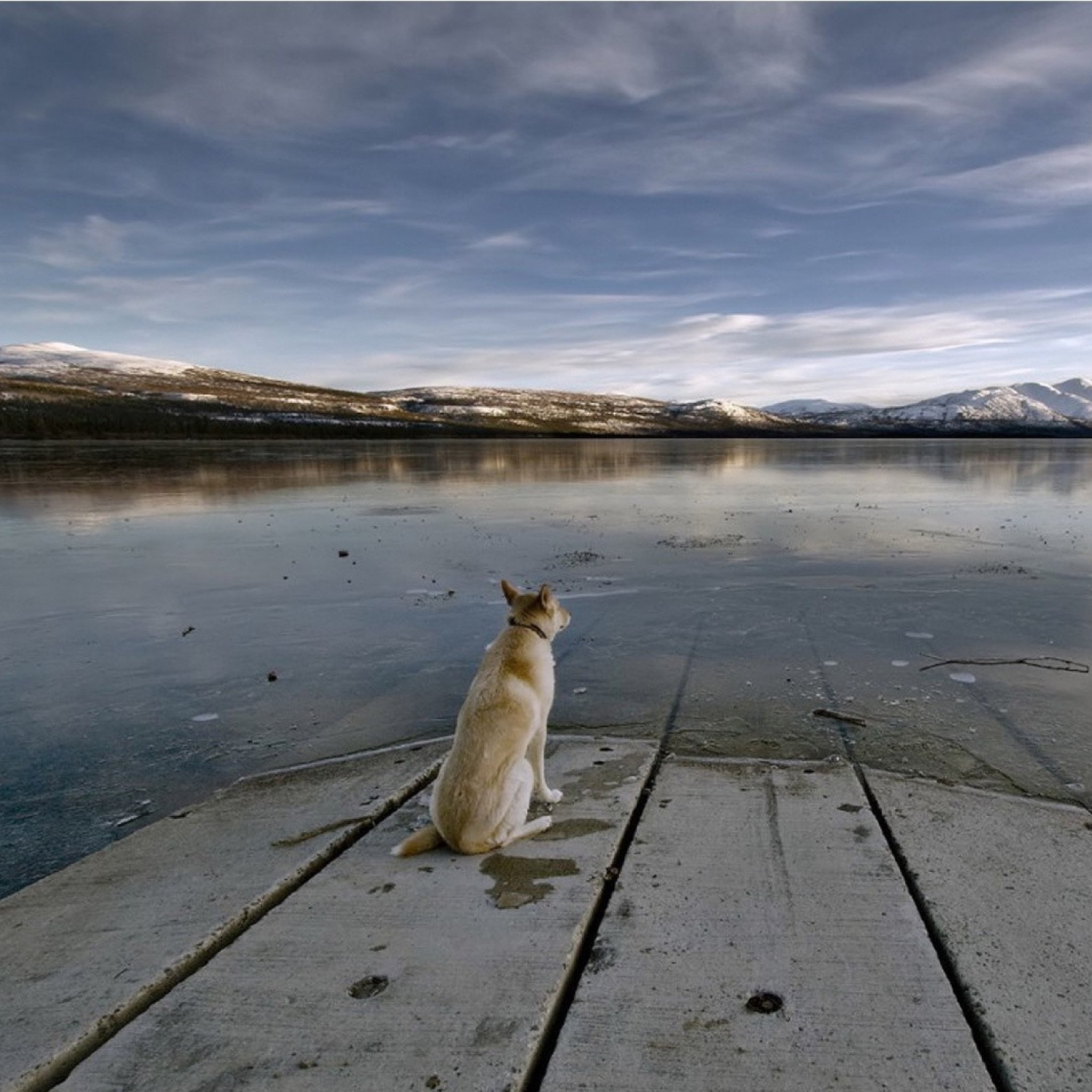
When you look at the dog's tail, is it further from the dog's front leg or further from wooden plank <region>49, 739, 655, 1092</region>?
the dog's front leg

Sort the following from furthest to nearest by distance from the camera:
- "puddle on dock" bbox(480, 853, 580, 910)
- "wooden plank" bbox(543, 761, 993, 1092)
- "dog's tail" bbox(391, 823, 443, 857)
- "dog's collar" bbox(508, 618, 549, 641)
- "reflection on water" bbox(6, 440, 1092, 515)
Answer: "reflection on water" bbox(6, 440, 1092, 515) → "dog's collar" bbox(508, 618, 549, 641) → "dog's tail" bbox(391, 823, 443, 857) → "puddle on dock" bbox(480, 853, 580, 910) → "wooden plank" bbox(543, 761, 993, 1092)

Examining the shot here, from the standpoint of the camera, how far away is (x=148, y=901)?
11.2 feet

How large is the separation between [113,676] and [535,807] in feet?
16.3

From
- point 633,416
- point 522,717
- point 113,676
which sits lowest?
point 113,676

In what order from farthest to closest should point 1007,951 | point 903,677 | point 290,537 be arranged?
point 290,537 < point 903,677 < point 1007,951

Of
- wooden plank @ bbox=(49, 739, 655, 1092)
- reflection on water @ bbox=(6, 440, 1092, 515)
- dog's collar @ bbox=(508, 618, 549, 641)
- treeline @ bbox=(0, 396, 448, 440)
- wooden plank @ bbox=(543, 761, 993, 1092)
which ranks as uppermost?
treeline @ bbox=(0, 396, 448, 440)

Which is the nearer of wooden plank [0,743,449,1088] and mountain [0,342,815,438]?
wooden plank [0,743,449,1088]

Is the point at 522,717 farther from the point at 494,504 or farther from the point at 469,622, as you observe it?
the point at 494,504

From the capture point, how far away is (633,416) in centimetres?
19838

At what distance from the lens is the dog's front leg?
4137 mm

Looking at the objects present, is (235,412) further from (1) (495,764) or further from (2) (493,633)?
(1) (495,764)

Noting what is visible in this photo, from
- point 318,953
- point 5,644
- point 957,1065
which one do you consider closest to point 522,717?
point 318,953

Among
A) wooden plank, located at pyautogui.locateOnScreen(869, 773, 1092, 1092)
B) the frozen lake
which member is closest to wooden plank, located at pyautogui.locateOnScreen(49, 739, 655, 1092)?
wooden plank, located at pyautogui.locateOnScreen(869, 773, 1092, 1092)

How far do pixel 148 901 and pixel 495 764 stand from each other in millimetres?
1796
